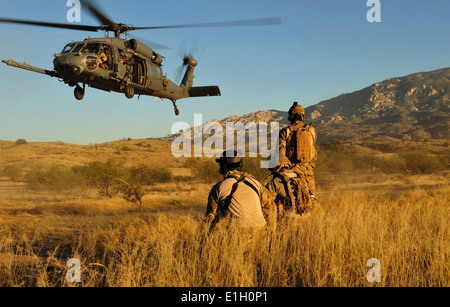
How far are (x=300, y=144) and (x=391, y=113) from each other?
481ft

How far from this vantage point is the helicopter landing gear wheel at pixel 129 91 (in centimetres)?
1268

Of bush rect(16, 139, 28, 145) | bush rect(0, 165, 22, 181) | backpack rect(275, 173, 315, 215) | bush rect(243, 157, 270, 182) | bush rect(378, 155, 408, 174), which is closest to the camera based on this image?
backpack rect(275, 173, 315, 215)

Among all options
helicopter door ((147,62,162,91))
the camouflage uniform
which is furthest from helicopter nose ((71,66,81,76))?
the camouflage uniform

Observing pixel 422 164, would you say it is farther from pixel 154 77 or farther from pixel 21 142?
pixel 21 142

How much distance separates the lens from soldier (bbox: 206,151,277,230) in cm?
408

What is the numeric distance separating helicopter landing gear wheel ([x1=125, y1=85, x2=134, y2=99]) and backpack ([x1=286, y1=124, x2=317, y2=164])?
8.34 metres

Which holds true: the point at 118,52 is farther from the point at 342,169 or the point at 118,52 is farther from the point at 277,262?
the point at 342,169

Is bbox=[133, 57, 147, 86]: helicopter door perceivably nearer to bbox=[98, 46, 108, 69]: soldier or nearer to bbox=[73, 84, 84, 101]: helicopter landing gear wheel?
bbox=[98, 46, 108, 69]: soldier

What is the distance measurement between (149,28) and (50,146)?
168 feet

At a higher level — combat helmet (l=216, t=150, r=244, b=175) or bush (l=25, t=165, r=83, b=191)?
combat helmet (l=216, t=150, r=244, b=175)

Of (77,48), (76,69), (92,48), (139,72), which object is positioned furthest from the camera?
(139,72)

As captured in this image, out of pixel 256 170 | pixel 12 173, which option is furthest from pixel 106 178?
pixel 12 173

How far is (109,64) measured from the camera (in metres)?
11.8

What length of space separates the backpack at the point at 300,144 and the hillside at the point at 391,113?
87.5 m
